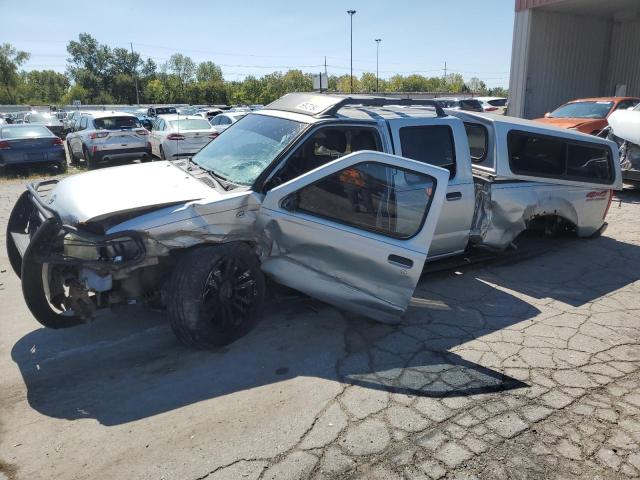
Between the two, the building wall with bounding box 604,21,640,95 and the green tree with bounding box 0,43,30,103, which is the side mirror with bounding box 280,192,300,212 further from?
the green tree with bounding box 0,43,30,103

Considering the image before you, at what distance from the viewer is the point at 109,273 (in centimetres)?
330

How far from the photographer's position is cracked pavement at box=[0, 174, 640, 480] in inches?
106

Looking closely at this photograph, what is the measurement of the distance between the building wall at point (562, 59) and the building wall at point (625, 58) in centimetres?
26

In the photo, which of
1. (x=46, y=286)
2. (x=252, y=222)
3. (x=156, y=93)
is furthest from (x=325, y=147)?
(x=156, y=93)

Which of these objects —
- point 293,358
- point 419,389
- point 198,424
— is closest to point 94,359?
point 198,424

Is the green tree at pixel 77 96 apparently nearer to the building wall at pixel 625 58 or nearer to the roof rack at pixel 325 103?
the building wall at pixel 625 58

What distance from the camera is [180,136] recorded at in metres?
12.7

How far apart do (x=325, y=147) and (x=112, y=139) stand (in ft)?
35.5

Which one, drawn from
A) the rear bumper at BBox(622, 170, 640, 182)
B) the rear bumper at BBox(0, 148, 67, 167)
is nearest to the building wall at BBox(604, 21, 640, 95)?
the rear bumper at BBox(622, 170, 640, 182)

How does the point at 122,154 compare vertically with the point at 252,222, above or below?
below

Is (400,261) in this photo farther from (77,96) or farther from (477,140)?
(77,96)

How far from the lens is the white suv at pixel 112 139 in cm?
1329

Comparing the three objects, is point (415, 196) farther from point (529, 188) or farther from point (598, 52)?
point (598, 52)

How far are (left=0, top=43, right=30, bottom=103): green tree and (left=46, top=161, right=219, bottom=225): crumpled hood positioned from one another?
283 feet
